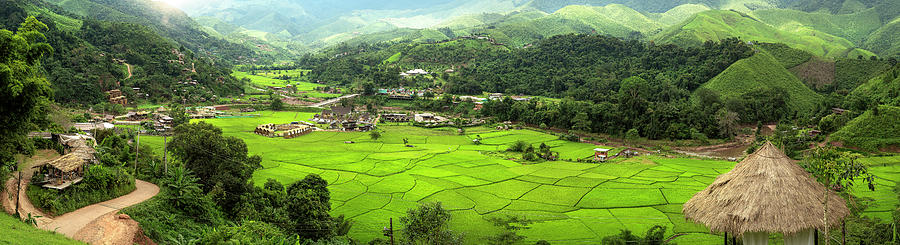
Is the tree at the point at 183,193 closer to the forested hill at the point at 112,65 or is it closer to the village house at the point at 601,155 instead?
the village house at the point at 601,155

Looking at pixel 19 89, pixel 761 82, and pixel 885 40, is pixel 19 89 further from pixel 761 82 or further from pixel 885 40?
pixel 885 40

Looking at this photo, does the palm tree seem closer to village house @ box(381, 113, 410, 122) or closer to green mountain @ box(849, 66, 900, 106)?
village house @ box(381, 113, 410, 122)

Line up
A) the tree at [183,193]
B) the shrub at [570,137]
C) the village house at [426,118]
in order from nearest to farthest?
the tree at [183,193] < the shrub at [570,137] < the village house at [426,118]

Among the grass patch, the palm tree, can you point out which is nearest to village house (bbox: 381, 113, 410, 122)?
the palm tree

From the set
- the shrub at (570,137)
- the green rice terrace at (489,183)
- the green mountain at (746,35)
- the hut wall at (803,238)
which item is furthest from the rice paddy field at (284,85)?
the hut wall at (803,238)

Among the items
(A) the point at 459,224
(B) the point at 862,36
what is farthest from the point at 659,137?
(B) the point at 862,36

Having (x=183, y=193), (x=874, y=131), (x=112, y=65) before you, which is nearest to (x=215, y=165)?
(x=183, y=193)
